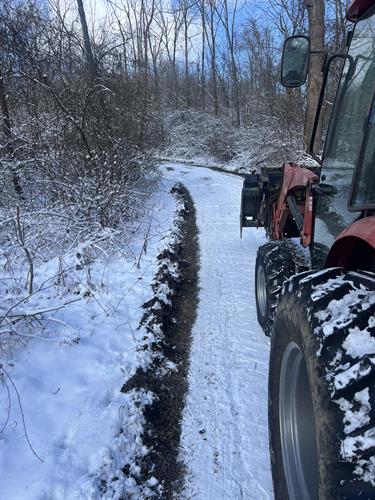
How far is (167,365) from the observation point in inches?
143

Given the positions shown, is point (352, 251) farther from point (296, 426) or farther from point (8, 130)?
point (8, 130)

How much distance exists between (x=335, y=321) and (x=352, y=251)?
0.67 metres

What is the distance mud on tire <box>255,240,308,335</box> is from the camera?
144 inches

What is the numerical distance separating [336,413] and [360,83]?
1959 mm

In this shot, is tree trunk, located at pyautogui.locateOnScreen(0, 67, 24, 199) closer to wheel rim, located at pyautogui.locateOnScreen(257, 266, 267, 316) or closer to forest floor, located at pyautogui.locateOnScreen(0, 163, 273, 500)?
forest floor, located at pyautogui.locateOnScreen(0, 163, 273, 500)

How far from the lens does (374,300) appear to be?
1.49 m

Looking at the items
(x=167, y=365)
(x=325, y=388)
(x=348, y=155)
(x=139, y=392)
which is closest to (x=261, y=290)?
(x=167, y=365)

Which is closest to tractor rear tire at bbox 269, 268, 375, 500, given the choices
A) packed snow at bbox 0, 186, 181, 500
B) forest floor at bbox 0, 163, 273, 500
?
forest floor at bbox 0, 163, 273, 500

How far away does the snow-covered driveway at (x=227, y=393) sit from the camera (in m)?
2.49

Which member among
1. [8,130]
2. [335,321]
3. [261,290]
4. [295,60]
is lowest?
[261,290]

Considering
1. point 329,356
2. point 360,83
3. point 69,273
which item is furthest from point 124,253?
point 329,356

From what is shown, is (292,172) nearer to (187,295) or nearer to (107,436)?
(187,295)

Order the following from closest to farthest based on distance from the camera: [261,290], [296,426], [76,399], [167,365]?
1. [296,426]
2. [76,399]
3. [167,365]
4. [261,290]

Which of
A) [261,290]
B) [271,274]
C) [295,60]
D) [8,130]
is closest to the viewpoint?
[295,60]
